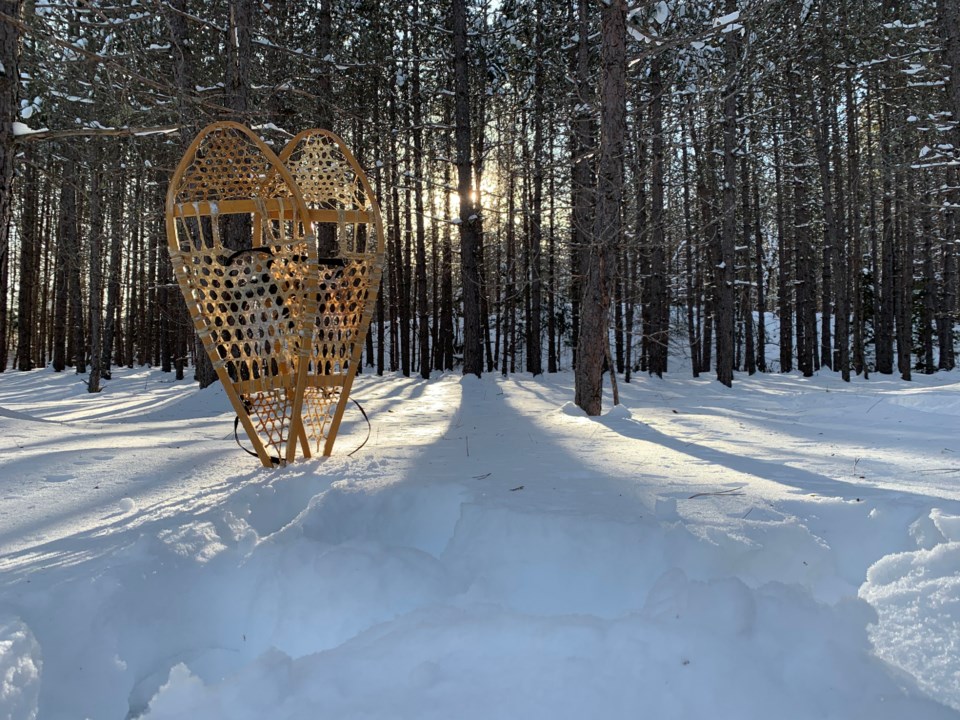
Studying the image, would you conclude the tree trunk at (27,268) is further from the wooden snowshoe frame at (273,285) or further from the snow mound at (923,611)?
the snow mound at (923,611)

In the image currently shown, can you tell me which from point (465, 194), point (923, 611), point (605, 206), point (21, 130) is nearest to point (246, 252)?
point (21, 130)

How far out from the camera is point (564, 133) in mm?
8586

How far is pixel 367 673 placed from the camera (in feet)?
4.66

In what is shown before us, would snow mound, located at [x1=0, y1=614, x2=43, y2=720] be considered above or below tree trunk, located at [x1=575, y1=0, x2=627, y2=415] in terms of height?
below

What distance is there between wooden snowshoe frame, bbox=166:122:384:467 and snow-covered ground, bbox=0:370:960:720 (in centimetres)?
43

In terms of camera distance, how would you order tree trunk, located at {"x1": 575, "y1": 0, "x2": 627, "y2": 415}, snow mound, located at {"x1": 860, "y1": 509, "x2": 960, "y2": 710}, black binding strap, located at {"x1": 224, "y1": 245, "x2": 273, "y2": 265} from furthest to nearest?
1. tree trunk, located at {"x1": 575, "y1": 0, "x2": 627, "y2": 415}
2. black binding strap, located at {"x1": 224, "y1": 245, "x2": 273, "y2": 265}
3. snow mound, located at {"x1": 860, "y1": 509, "x2": 960, "y2": 710}

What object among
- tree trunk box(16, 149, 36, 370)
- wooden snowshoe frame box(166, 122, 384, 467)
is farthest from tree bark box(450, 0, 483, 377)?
tree trunk box(16, 149, 36, 370)

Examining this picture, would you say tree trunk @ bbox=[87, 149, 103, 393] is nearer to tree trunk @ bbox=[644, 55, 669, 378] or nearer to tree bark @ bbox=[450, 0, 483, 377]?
tree bark @ bbox=[450, 0, 483, 377]

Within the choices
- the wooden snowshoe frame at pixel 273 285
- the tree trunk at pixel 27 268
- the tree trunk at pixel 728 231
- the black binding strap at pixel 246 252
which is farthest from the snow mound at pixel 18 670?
the tree trunk at pixel 27 268

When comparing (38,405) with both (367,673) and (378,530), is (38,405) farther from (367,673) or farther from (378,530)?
(367,673)

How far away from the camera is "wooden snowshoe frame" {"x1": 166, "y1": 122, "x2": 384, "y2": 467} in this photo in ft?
10.1

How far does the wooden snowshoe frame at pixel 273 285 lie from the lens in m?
3.08

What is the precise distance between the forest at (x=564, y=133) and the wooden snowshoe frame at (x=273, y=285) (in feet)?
3.64

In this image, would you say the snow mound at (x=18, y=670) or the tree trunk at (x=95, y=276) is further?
the tree trunk at (x=95, y=276)
